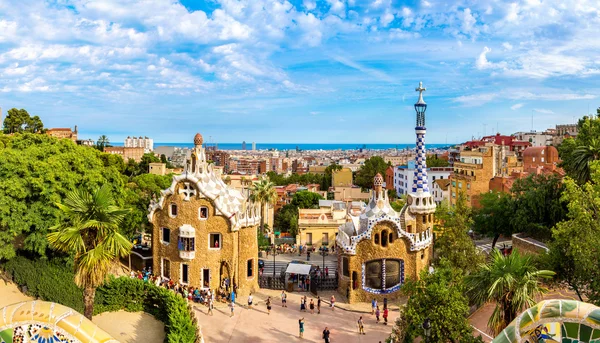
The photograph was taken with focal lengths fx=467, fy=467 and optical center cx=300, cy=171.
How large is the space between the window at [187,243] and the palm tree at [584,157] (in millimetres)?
28603

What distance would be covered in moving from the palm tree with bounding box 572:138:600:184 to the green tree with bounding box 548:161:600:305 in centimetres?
1038

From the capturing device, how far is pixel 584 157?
34.4m

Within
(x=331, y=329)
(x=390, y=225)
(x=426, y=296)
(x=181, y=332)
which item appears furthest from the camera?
(x=390, y=225)

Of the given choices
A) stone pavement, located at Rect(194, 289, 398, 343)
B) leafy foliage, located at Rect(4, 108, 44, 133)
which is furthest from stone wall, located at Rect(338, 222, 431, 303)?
leafy foliage, located at Rect(4, 108, 44, 133)

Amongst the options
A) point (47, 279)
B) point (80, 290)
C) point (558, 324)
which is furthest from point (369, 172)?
point (558, 324)

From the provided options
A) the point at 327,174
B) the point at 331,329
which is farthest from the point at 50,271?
the point at 327,174

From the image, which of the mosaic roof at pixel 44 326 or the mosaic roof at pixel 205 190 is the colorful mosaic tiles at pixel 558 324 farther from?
the mosaic roof at pixel 205 190

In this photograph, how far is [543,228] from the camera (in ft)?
119

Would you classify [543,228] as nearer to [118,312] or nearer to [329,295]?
[329,295]

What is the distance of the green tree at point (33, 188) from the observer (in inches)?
1046

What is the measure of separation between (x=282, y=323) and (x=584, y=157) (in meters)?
25.1

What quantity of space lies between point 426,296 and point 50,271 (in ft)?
Answer: 70.7

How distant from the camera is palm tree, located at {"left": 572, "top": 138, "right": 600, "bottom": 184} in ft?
110

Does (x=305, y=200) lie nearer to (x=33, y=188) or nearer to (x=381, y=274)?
(x=381, y=274)
